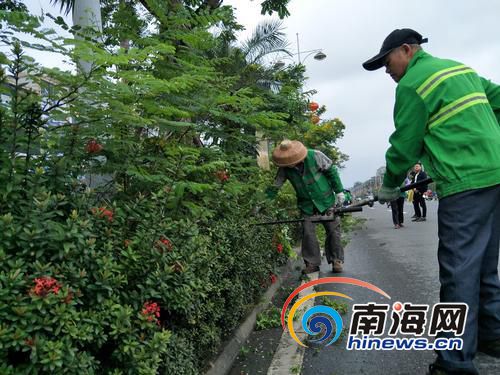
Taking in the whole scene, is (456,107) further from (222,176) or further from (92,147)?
(92,147)

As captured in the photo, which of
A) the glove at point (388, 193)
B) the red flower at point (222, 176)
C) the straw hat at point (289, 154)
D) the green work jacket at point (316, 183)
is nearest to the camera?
the glove at point (388, 193)

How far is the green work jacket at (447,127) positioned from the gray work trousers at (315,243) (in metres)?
3.28

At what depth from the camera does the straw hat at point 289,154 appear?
6.03 m

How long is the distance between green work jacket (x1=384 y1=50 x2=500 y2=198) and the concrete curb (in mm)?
2010

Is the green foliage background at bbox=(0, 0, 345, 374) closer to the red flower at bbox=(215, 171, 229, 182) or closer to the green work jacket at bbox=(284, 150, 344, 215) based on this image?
the red flower at bbox=(215, 171, 229, 182)

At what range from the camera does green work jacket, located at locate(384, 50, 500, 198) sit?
2943 mm

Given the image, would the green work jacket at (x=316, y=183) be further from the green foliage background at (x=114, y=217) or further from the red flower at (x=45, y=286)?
the red flower at (x=45, y=286)

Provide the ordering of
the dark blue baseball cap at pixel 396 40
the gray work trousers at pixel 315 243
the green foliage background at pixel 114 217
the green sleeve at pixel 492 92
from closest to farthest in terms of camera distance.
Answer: the green foliage background at pixel 114 217
the dark blue baseball cap at pixel 396 40
the green sleeve at pixel 492 92
the gray work trousers at pixel 315 243

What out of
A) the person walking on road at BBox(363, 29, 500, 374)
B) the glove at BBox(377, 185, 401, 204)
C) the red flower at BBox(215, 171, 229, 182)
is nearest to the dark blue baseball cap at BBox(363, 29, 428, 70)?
the person walking on road at BBox(363, 29, 500, 374)

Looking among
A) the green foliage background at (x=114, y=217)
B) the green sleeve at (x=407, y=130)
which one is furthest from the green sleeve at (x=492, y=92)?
the green foliage background at (x=114, y=217)

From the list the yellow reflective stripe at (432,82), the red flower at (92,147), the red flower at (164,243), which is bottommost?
the red flower at (164,243)

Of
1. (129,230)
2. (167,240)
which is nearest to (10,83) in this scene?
(129,230)

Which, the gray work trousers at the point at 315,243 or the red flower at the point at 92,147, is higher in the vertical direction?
the red flower at the point at 92,147

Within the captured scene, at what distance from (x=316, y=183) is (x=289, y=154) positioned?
58cm
